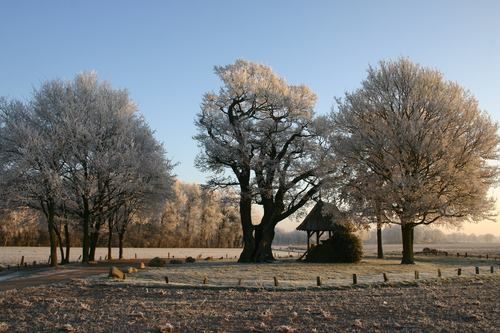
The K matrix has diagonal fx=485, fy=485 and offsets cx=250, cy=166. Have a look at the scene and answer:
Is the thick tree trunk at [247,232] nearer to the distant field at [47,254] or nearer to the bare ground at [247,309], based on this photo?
the bare ground at [247,309]

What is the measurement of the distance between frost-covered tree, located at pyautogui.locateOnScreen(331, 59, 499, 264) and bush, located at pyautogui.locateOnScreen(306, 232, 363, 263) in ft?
11.5

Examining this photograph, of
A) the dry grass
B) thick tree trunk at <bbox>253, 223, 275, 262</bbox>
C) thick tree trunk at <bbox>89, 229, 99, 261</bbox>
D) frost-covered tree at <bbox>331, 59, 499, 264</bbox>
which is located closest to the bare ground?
the dry grass

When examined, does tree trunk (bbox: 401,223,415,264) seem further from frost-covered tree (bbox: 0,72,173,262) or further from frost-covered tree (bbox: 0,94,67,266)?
frost-covered tree (bbox: 0,94,67,266)

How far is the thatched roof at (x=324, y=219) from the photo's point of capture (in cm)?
3919

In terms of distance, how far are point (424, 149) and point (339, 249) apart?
1025 cm

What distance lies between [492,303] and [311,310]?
21.5ft

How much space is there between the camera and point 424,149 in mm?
35344

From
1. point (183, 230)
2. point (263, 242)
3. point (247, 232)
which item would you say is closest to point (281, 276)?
point (263, 242)

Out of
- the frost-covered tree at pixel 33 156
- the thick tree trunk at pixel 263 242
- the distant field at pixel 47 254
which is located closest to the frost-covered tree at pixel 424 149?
the thick tree trunk at pixel 263 242

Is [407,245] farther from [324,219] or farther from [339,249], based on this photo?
[324,219]

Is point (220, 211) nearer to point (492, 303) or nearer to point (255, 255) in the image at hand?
point (255, 255)

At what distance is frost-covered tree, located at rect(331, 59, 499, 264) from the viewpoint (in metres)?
35.4

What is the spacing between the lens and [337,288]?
75.5 ft

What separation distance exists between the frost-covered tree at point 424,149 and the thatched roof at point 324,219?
373cm
